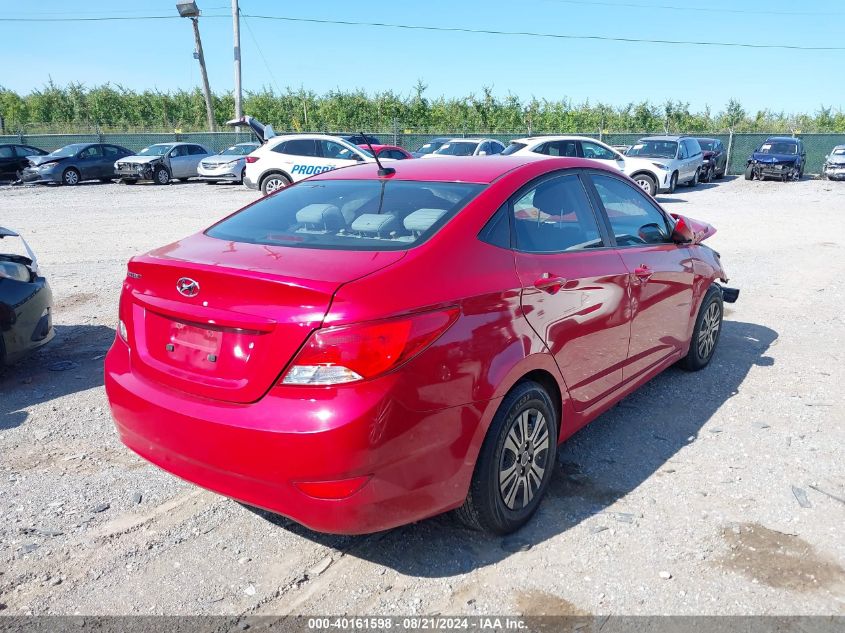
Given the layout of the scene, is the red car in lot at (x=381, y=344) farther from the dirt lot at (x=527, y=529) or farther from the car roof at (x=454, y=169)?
the dirt lot at (x=527, y=529)

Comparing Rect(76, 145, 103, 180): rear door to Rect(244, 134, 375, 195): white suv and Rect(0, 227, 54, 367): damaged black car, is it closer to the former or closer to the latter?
Rect(244, 134, 375, 195): white suv

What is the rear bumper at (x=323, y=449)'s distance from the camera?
7.90 ft

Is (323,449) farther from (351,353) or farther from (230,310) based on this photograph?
(230,310)

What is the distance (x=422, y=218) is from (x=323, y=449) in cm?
118

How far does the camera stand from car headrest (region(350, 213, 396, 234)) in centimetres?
312

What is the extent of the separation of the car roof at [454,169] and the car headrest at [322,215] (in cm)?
42

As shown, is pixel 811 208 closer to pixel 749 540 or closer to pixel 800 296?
pixel 800 296

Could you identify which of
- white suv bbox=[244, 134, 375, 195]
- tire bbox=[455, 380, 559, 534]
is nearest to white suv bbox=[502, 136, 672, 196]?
white suv bbox=[244, 134, 375, 195]

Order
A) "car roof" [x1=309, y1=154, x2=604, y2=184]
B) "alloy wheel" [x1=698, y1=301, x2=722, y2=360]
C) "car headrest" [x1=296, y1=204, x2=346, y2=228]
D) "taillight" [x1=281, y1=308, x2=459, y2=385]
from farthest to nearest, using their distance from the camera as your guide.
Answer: "alloy wheel" [x1=698, y1=301, x2=722, y2=360] → "car roof" [x1=309, y1=154, x2=604, y2=184] → "car headrest" [x1=296, y1=204, x2=346, y2=228] → "taillight" [x1=281, y1=308, x2=459, y2=385]

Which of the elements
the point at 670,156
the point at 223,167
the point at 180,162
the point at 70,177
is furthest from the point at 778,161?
the point at 70,177

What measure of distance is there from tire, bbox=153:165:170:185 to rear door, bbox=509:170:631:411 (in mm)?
24042

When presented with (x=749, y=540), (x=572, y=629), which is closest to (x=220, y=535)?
(x=572, y=629)

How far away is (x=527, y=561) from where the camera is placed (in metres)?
3.00

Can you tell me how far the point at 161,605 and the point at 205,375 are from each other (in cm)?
93
